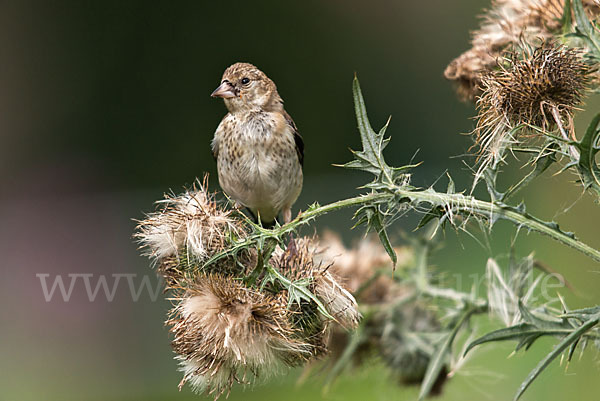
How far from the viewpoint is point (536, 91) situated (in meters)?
1.68

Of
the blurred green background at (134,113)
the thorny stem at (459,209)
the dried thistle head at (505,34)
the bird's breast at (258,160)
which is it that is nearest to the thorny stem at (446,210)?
the thorny stem at (459,209)

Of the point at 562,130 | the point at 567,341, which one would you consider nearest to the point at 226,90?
the point at 562,130

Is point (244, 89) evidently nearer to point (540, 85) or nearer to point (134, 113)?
point (540, 85)

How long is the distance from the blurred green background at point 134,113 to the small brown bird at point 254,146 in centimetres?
278

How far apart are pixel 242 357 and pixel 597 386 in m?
2.15

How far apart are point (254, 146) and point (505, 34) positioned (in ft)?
3.16

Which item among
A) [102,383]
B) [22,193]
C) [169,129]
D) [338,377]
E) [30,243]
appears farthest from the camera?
[169,129]

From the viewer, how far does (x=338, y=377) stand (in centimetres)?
251

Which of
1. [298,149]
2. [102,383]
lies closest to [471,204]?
[298,149]

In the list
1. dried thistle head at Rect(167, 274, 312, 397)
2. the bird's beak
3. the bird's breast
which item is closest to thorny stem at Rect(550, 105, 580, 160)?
dried thistle head at Rect(167, 274, 312, 397)

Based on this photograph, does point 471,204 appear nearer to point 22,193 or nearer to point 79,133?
point 22,193

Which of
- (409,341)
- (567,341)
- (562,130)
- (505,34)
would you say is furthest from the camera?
(409,341)

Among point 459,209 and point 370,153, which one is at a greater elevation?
point 370,153

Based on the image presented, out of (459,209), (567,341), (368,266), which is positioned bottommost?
(368,266)
